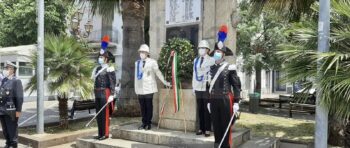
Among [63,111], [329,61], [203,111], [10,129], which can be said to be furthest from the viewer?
[63,111]

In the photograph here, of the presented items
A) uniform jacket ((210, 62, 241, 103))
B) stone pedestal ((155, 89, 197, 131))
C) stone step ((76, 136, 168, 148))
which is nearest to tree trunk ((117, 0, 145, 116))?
stone step ((76, 136, 168, 148))

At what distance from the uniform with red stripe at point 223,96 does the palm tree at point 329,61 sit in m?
1.15

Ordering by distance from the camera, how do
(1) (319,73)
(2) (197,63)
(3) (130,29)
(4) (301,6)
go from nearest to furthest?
(1) (319,73), (2) (197,63), (4) (301,6), (3) (130,29)

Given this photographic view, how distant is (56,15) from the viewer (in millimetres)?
25844

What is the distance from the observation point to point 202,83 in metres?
7.28

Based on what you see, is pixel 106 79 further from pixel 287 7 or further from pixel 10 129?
pixel 287 7

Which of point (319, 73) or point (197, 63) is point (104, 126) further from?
point (319, 73)

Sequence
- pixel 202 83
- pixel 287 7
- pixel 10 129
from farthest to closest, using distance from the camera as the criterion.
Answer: pixel 287 7 → pixel 10 129 → pixel 202 83

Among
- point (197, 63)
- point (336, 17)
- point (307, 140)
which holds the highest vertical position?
point (336, 17)

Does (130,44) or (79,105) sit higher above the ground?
(130,44)

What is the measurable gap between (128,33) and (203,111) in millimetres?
5852

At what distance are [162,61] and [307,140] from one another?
3.66m

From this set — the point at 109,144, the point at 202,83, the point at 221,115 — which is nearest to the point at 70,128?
the point at 109,144

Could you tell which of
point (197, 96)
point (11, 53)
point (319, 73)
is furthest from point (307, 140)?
point (11, 53)
